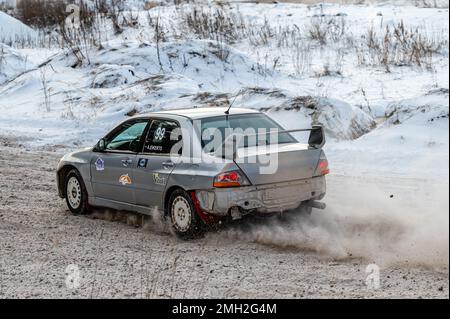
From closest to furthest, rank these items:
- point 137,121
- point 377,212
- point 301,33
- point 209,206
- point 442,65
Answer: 1. point 209,206
2. point 377,212
3. point 137,121
4. point 442,65
5. point 301,33

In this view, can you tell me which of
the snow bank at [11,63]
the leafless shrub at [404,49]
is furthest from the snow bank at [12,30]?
the leafless shrub at [404,49]

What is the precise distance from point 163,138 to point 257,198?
57.5 inches

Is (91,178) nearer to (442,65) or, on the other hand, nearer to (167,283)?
(167,283)

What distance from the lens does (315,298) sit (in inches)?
219

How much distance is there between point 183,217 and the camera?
7.55 metres

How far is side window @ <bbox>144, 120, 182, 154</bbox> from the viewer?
25.7 feet

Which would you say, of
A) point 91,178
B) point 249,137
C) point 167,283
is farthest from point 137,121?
point 167,283

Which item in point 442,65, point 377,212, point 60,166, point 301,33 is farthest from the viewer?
point 301,33

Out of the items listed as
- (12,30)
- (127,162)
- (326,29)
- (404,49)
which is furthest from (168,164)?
(12,30)

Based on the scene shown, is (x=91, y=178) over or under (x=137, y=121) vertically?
under

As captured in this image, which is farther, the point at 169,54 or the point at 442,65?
the point at 169,54

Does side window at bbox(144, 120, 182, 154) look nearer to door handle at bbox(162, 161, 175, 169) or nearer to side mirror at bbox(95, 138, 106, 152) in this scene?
door handle at bbox(162, 161, 175, 169)

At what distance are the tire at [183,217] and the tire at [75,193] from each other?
1.89 metres

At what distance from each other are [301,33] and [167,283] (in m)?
19.5
